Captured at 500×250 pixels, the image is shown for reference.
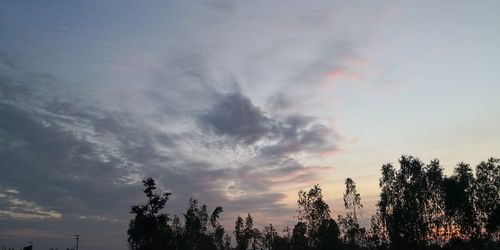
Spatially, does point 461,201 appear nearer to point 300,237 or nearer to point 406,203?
point 406,203

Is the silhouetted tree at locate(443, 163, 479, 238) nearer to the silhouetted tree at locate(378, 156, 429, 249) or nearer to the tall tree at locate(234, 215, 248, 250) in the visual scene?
the silhouetted tree at locate(378, 156, 429, 249)

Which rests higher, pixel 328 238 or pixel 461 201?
pixel 461 201

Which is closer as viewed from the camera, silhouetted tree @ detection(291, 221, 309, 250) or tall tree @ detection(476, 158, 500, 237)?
tall tree @ detection(476, 158, 500, 237)

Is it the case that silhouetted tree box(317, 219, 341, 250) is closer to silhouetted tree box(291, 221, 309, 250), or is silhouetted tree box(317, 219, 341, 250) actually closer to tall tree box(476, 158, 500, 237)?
silhouetted tree box(291, 221, 309, 250)

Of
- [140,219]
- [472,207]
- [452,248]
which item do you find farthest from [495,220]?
[140,219]

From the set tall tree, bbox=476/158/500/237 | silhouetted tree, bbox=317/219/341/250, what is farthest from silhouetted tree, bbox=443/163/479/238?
silhouetted tree, bbox=317/219/341/250

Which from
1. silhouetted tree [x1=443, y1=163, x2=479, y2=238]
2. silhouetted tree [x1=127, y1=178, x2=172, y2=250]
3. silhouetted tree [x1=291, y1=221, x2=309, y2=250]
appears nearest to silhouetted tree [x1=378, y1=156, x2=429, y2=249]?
silhouetted tree [x1=443, y1=163, x2=479, y2=238]

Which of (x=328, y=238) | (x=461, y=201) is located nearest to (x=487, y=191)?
(x=461, y=201)

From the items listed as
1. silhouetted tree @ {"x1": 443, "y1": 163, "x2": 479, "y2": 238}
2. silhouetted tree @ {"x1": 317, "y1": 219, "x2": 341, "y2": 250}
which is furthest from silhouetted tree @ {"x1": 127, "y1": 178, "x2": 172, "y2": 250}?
silhouetted tree @ {"x1": 443, "y1": 163, "x2": 479, "y2": 238}

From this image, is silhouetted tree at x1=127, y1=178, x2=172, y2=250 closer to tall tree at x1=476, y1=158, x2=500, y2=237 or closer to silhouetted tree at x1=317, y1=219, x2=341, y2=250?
silhouetted tree at x1=317, y1=219, x2=341, y2=250

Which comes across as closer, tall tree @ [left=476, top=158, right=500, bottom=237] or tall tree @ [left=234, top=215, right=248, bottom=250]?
tall tree @ [left=476, top=158, right=500, bottom=237]

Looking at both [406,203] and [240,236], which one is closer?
[406,203]

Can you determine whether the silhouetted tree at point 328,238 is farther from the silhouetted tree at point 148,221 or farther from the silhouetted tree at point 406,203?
the silhouetted tree at point 148,221

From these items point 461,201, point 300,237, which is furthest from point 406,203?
point 300,237
